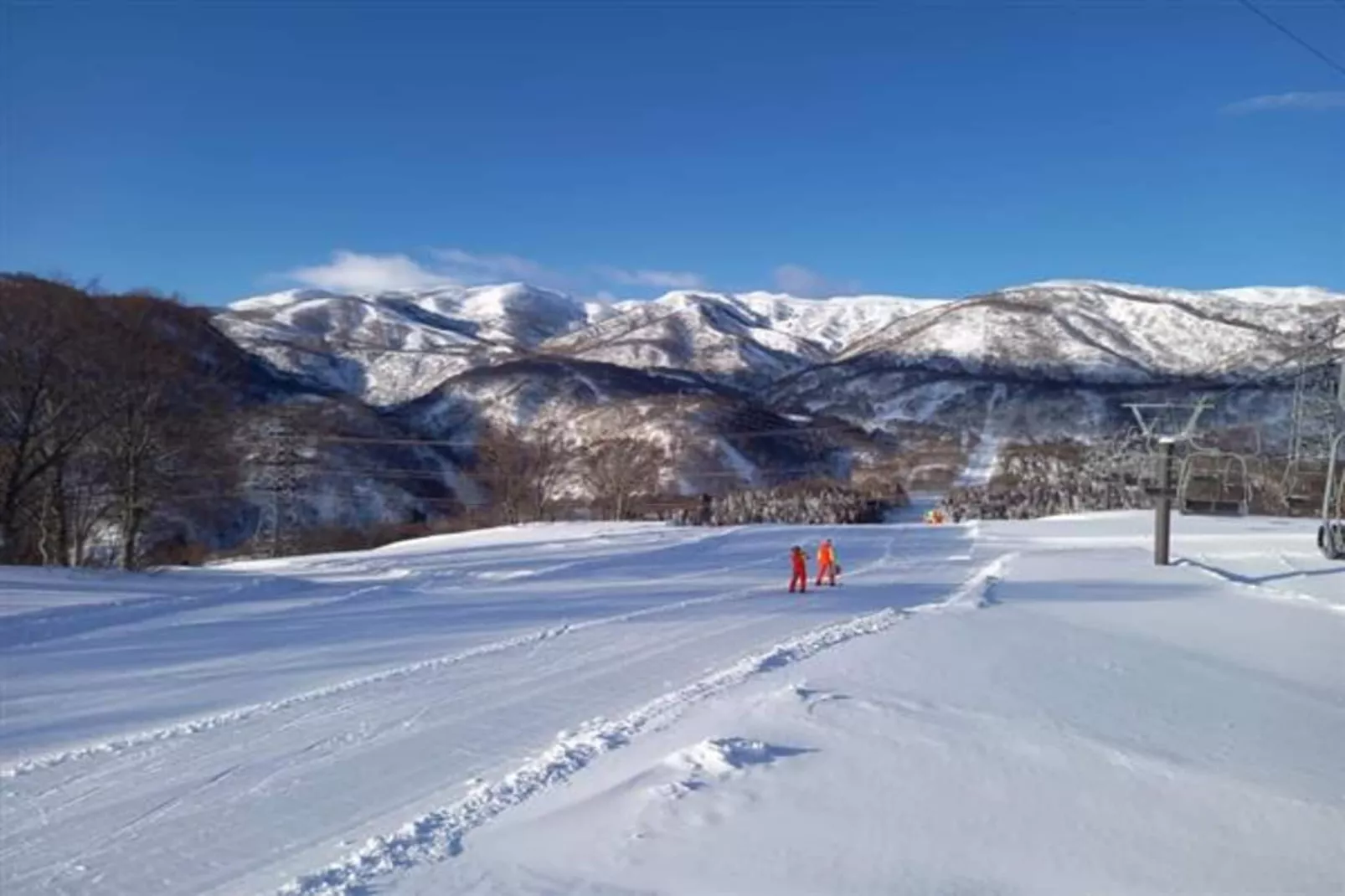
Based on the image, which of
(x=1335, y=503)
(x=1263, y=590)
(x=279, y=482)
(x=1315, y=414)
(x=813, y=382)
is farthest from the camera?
(x=813, y=382)

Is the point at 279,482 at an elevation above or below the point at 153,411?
below

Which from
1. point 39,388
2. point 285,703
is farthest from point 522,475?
point 285,703

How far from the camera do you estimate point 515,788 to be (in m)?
7.00

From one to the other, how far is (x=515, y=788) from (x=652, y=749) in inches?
55.1

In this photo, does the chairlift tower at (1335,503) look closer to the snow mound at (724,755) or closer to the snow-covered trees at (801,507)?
the snow mound at (724,755)

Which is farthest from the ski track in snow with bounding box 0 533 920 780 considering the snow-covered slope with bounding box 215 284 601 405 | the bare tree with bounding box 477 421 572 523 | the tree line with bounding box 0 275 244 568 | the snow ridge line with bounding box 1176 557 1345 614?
the snow-covered slope with bounding box 215 284 601 405

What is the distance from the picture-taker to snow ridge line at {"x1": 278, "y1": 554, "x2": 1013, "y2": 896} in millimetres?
5465

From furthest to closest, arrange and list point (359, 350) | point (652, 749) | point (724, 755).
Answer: point (359, 350)
point (652, 749)
point (724, 755)

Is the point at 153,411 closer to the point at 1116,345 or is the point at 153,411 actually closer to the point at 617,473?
the point at 617,473

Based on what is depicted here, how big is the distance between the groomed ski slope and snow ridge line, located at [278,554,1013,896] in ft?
0.10

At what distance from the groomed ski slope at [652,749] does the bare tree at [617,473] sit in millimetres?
46223

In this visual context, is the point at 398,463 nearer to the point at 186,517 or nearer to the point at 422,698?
the point at 186,517

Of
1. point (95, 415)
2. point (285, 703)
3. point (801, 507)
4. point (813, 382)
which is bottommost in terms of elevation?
point (285, 703)

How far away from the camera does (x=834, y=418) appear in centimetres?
13162
